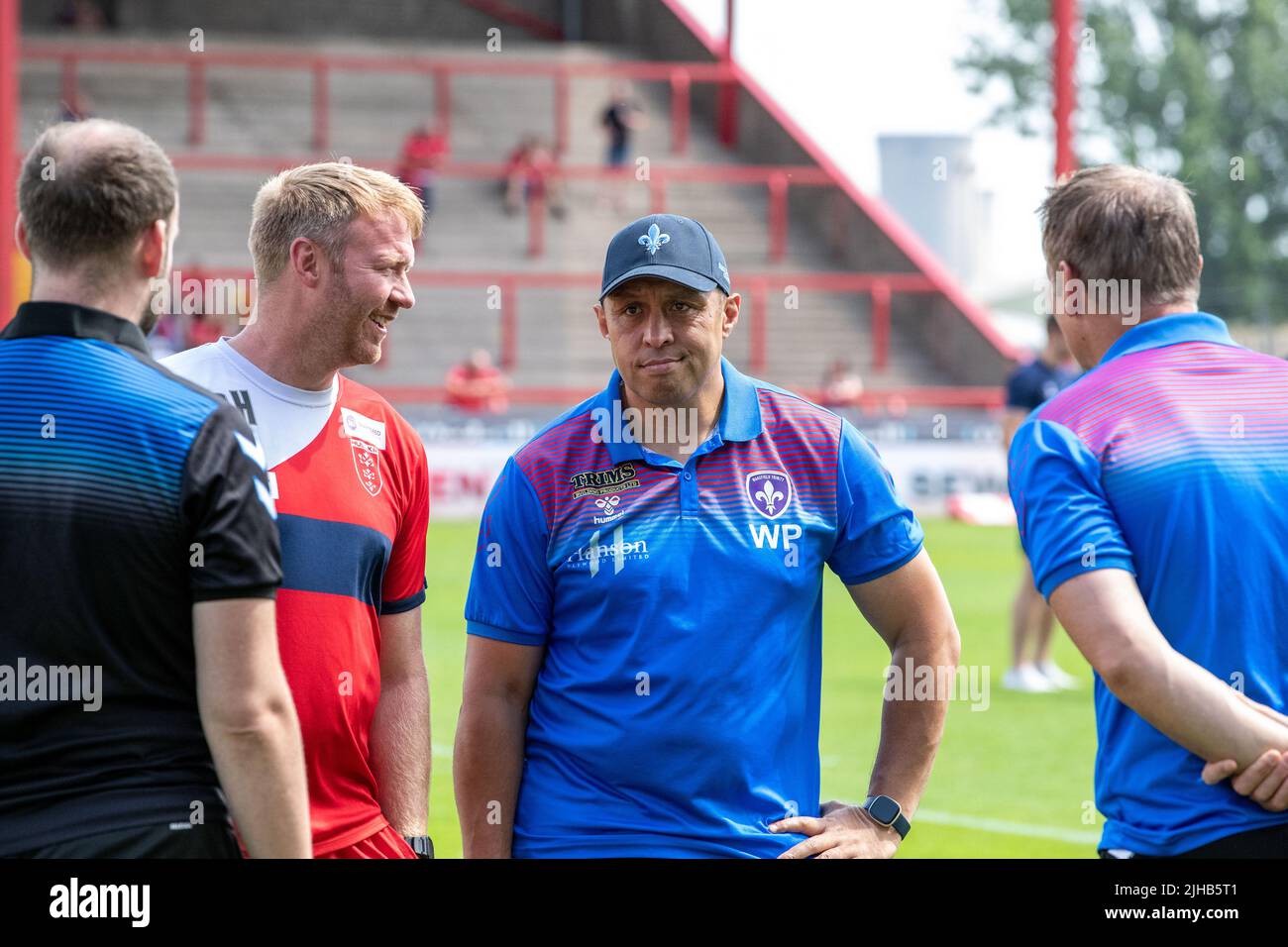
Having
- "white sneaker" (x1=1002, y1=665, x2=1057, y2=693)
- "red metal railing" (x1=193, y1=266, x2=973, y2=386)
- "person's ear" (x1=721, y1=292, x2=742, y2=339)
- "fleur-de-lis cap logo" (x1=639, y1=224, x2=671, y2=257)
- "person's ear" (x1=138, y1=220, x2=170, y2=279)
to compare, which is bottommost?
"white sneaker" (x1=1002, y1=665, x2=1057, y2=693)

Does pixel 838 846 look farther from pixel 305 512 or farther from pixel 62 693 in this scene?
pixel 62 693

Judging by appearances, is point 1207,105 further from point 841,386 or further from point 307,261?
point 307,261

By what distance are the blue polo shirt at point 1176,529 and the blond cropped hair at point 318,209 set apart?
56.7 inches

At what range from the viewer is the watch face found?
340cm

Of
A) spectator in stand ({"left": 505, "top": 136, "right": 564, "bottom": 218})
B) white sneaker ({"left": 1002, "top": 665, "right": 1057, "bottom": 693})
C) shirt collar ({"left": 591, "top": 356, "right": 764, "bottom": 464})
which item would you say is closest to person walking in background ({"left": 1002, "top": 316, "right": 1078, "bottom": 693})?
white sneaker ({"left": 1002, "top": 665, "right": 1057, "bottom": 693})

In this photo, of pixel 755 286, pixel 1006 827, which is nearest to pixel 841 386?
pixel 755 286

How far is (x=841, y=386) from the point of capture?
26812mm

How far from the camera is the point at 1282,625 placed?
9.60 ft

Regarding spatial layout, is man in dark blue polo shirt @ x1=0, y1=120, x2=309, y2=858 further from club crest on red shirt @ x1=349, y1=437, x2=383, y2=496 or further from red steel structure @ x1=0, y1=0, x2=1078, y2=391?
red steel structure @ x1=0, y1=0, x2=1078, y2=391

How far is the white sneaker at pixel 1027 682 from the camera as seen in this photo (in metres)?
10.1

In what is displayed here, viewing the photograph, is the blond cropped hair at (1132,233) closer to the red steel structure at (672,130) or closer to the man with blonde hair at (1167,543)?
the man with blonde hair at (1167,543)

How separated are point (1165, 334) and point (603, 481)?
43.2 inches
